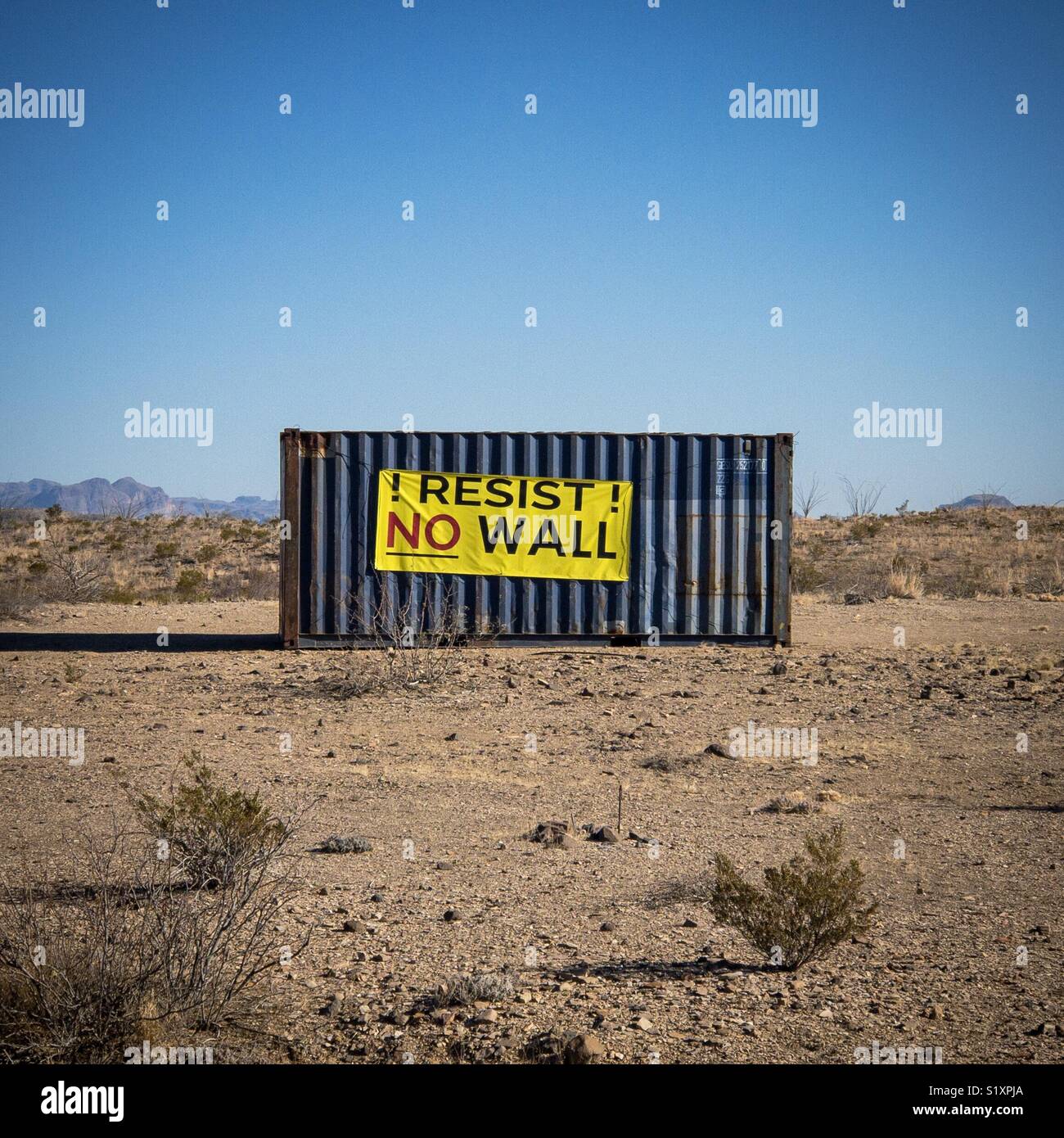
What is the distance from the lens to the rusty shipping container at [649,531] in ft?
48.9

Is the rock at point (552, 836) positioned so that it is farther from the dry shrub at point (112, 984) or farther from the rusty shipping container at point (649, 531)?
the rusty shipping container at point (649, 531)

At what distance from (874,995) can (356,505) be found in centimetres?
1144

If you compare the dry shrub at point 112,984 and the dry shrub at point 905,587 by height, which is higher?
the dry shrub at point 905,587

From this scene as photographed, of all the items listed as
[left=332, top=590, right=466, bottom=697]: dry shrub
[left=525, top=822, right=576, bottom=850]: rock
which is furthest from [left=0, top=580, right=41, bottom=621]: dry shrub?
[left=525, top=822, right=576, bottom=850]: rock

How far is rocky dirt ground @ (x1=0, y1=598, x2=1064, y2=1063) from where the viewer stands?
423 centimetres

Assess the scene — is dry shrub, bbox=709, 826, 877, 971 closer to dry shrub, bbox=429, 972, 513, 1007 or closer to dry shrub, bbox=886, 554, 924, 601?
dry shrub, bbox=429, 972, 513, 1007

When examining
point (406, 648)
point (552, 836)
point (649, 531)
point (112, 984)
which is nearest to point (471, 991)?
point (112, 984)

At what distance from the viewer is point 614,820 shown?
730 cm

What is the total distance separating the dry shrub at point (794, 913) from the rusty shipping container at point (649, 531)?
33.1 feet

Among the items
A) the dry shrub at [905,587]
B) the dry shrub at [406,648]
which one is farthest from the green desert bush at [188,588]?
the dry shrub at [905,587]

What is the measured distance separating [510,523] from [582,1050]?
37.4ft

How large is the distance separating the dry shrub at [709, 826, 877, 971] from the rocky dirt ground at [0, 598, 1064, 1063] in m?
0.13

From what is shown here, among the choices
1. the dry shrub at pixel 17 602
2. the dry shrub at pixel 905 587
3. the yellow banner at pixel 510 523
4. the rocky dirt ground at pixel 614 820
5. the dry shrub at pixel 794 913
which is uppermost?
the yellow banner at pixel 510 523

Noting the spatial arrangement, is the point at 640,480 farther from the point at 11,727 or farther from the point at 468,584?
the point at 11,727
